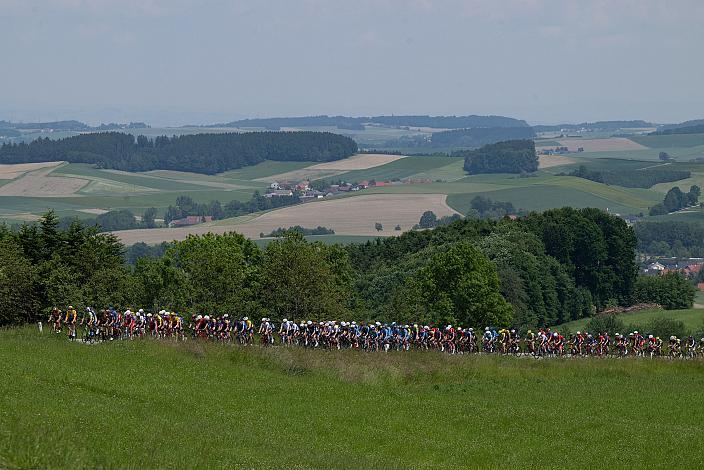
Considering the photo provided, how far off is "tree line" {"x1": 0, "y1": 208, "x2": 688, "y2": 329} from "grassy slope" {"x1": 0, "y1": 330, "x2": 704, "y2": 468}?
16022 millimetres

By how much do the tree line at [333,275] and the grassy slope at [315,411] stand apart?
16022 mm

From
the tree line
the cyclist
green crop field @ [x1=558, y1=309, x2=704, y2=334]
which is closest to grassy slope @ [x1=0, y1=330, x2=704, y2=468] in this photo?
the cyclist

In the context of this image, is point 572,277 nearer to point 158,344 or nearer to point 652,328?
point 652,328

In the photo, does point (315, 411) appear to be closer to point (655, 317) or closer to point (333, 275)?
point (333, 275)

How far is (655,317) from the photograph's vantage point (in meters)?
119

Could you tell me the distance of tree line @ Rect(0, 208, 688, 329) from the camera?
233ft

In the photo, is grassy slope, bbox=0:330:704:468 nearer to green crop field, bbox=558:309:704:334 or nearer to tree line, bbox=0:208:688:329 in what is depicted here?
tree line, bbox=0:208:688:329

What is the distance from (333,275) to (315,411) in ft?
155

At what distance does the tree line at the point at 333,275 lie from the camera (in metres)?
70.9

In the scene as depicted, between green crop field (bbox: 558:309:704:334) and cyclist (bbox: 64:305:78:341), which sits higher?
cyclist (bbox: 64:305:78:341)

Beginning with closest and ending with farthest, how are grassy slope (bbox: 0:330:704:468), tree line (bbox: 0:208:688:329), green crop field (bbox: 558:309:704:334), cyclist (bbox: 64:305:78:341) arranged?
grassy slope (bbox: 0:330:704:468) → cyclist (bbox: 64:305:78:341) → tree line (bbox: 0:208:688:329) → green crop field (bbox: 558:309:704:334)

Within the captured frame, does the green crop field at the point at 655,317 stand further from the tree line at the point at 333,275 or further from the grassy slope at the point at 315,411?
the grassy slope at the point at 315,411

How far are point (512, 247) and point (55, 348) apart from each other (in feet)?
265

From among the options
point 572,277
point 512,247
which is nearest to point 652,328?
point 512,247
